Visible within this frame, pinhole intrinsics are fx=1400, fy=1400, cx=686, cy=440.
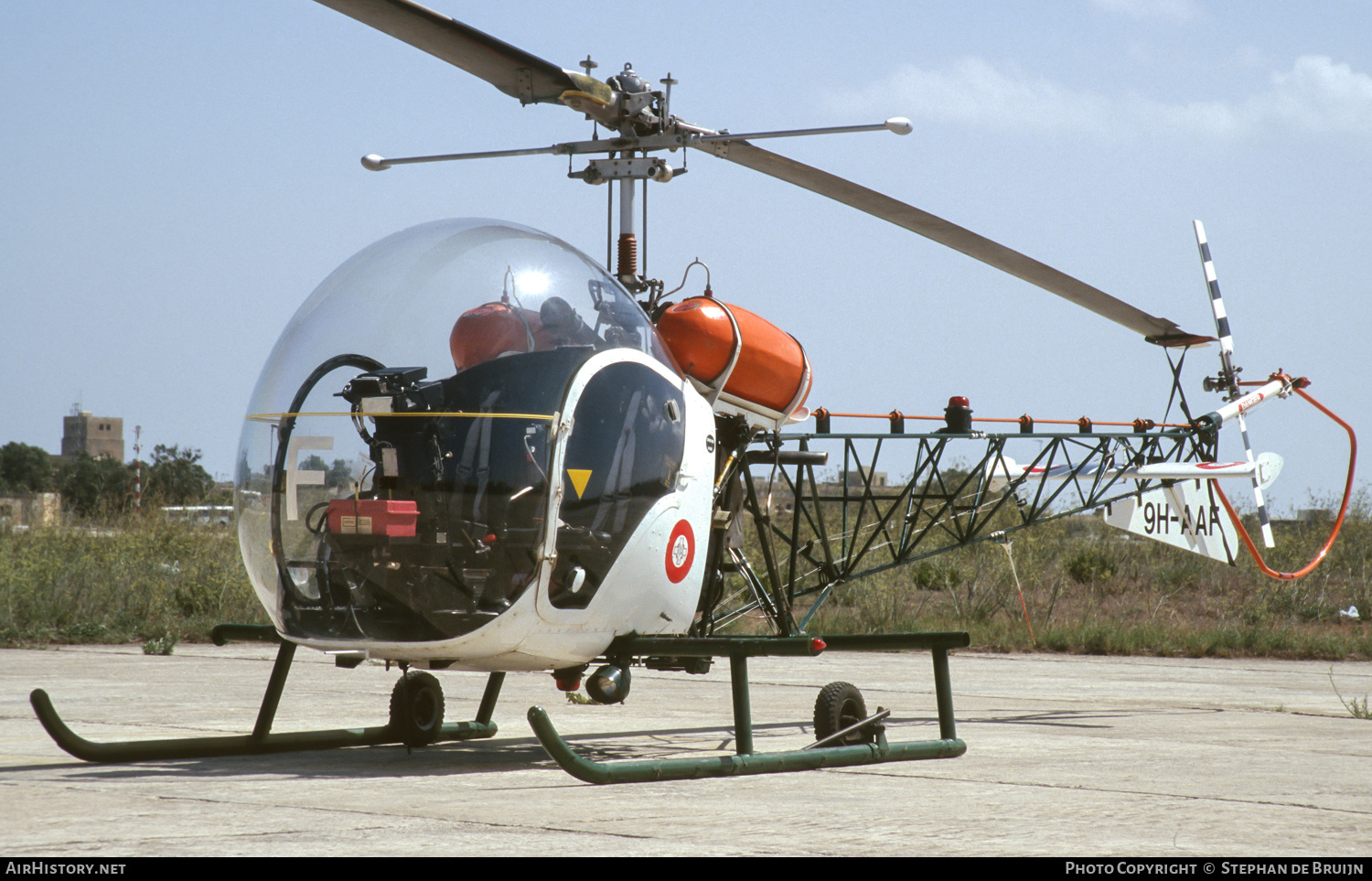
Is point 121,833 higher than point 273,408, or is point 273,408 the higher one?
point 273,408

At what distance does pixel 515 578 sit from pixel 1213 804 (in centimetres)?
292

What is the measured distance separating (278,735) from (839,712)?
2.85 meters

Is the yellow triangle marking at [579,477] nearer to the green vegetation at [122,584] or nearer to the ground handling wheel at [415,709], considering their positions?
the ground handling wheel at [415,709]

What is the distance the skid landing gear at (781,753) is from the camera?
5491 mm

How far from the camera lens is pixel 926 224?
8.16m

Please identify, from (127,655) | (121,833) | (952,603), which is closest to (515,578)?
(121,833)

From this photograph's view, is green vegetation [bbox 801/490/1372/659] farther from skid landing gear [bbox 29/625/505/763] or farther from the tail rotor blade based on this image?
skid landing gear [bbox 29/625/505/763]

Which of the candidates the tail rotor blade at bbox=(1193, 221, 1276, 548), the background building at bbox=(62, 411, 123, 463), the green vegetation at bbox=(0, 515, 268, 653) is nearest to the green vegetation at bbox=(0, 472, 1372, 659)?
Result: the green vegetation at bbox=(0, 515, 268, 653)

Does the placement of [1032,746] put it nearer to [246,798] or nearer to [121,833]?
[246,798]

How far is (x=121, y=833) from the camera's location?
4438 millimetres

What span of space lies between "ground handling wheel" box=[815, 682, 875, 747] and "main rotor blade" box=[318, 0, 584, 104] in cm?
320

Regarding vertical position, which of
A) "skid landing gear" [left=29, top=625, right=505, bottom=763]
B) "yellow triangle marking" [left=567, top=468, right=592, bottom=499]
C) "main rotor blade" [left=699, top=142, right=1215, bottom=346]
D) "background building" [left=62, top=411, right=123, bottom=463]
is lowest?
"skid landing gear" [left=29, top=625, right=505, bottom=763]

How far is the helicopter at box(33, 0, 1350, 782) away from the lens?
574 cm
